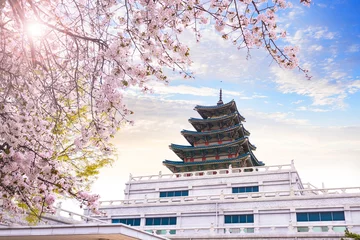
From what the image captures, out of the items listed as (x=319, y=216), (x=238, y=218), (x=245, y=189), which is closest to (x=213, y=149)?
(x=245, y=189)

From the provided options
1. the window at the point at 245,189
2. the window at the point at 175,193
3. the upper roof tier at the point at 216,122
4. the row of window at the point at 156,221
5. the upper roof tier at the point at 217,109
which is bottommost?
the row of window at the point at 156,221

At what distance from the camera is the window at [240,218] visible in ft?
88.3

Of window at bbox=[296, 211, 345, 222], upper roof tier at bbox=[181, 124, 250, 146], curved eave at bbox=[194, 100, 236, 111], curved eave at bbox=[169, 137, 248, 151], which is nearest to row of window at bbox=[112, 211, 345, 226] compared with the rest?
window at bbox=[296, 211, 345, 222]

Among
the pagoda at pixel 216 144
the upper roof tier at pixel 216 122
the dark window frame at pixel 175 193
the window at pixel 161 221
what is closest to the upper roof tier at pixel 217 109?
the pagoda at pixel 216 144

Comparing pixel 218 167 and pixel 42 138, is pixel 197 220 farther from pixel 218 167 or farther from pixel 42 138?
pixel 42 138

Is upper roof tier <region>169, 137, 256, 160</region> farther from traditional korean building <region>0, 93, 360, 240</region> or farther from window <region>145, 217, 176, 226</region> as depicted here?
window <region>145, 217, 176, 226</region>

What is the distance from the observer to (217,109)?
137 feet

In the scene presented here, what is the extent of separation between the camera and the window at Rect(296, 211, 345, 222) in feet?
79.4

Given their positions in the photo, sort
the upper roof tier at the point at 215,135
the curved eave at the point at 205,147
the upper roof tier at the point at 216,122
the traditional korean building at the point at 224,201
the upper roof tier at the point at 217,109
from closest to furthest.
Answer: the traditional korean building at the point at 224,201, the curved eave at the point at 205,147, the upper roof tier at the point at 215,135, the upper roof tier at the point at 216,122, the upper roof tier at the point at 217,109

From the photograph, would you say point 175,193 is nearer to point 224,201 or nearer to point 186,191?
point 186,191

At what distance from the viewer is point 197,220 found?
2888 centimetres

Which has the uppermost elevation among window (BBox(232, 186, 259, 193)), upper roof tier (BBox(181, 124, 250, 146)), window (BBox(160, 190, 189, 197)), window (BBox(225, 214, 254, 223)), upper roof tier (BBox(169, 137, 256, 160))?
upper roof tier (BBox(181, 124, 250, 146))

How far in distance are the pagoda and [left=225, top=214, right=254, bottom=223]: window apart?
8.96 meters

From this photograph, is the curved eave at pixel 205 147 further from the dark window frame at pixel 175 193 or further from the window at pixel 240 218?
the window at pixel 240 218
